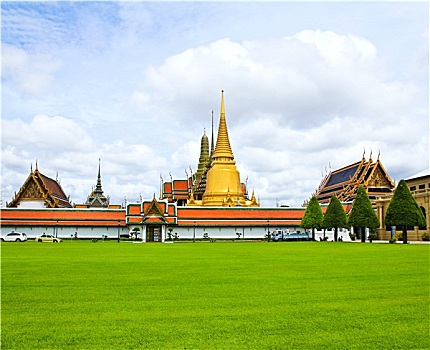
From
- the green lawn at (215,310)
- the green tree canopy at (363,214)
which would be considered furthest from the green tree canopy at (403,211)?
the green lawn at (215,310)

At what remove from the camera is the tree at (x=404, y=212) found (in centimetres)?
3931

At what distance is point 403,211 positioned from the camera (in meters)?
39.7

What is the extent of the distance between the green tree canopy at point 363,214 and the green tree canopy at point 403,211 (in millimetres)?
4073

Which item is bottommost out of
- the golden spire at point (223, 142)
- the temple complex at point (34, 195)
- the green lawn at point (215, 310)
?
the green lawn at point (215, 310)

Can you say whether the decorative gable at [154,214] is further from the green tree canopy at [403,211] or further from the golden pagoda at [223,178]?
the green tree canopy at [403,211]

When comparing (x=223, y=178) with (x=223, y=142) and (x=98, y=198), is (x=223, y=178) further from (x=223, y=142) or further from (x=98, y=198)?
(x=98, y=198)

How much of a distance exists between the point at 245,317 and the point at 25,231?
55186 mm

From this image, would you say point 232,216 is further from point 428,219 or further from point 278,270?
point 278,270

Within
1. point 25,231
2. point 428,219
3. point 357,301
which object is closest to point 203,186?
point 25,231

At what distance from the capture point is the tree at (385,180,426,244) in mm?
39312

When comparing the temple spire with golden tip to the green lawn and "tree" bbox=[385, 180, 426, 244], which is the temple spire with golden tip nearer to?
"tree" bbox=[385, 180, 426, 244]

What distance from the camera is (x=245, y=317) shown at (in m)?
8.16

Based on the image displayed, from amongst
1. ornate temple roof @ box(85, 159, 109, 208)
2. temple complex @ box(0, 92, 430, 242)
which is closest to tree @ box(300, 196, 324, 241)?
temple complex @ box(0, 92, 430, 242)

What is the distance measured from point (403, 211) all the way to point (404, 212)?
13 centimetres
